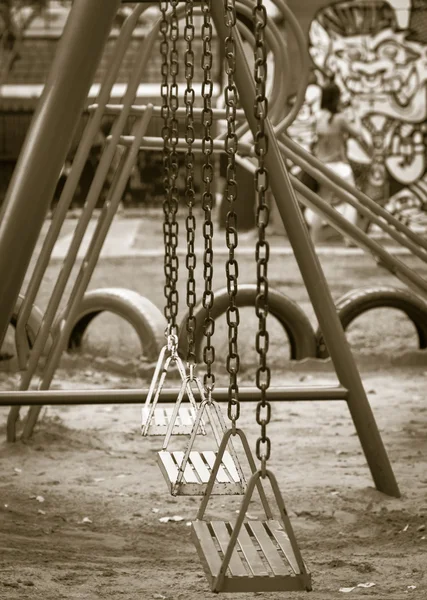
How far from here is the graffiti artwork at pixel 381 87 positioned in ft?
51.6

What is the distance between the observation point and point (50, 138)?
3.38 metres

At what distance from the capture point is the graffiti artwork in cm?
1573

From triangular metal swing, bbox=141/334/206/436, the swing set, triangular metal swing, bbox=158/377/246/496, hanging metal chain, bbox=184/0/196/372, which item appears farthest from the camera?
triangular metal swing, bbox=141/334/206/436

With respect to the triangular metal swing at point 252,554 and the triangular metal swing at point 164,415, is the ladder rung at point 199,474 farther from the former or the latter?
the triangular metal swing at point 252,554

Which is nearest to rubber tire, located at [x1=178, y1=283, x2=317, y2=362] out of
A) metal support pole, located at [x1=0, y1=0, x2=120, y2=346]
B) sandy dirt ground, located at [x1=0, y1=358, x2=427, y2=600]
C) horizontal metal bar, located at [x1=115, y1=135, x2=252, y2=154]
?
sandy dirt ground, located at [x1=0, y1=358, x2=427, y2=600]

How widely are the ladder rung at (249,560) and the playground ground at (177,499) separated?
48cm

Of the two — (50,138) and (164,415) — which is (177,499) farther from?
(50,138)

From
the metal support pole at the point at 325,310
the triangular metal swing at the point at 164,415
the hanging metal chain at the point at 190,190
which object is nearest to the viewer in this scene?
the hanging metal chain at the point at 190,190

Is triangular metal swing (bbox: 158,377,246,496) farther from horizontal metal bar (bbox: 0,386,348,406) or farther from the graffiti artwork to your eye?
the graffiti artwork

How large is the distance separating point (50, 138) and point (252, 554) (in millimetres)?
1513

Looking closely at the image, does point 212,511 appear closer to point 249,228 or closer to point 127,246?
point 127,246

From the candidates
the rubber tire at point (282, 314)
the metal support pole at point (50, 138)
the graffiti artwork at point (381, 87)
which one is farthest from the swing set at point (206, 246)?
the graffiti artwork at point (381, 87)

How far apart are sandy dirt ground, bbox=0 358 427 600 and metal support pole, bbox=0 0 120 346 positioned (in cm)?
80

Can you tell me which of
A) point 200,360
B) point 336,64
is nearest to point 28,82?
point 336,64
